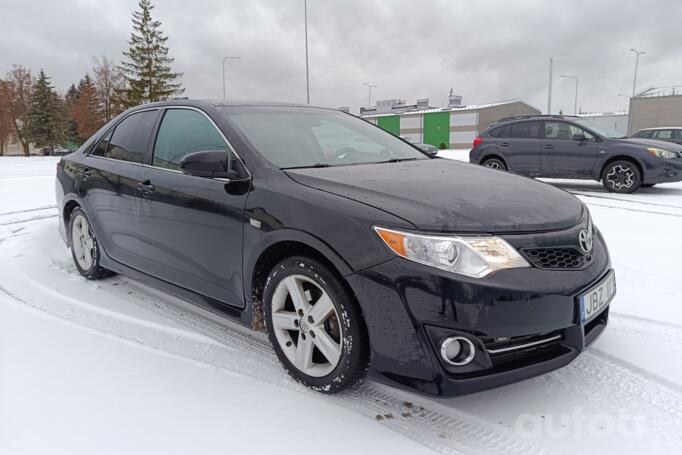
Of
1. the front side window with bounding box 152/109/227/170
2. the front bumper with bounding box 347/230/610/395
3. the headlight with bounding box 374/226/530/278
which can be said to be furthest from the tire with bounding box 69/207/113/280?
the headlight with bounding box 374/226/530/278

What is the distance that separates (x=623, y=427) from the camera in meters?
2.25

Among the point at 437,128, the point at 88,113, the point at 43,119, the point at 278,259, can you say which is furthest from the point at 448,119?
the point at 278,259

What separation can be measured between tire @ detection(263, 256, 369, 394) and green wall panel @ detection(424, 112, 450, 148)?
64.3 m

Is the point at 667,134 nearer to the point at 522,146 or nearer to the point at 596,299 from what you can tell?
the point at 522,146

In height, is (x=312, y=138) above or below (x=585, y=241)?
above

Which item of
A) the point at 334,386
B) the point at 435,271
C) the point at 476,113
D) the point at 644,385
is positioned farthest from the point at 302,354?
the point at 476,113

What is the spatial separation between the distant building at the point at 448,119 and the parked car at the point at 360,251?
59245mm

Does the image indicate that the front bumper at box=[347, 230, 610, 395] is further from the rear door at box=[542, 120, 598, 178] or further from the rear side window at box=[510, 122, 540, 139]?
the rear side window at box=[510, 122, 540, 139]

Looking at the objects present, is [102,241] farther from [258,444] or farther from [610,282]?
[610,282]

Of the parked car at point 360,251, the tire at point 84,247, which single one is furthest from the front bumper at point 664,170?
the tire at point 84,247

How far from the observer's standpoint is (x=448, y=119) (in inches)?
2584

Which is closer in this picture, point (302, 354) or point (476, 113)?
point (302, 354)

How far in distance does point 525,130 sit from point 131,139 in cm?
881

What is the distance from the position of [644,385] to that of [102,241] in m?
3.83
